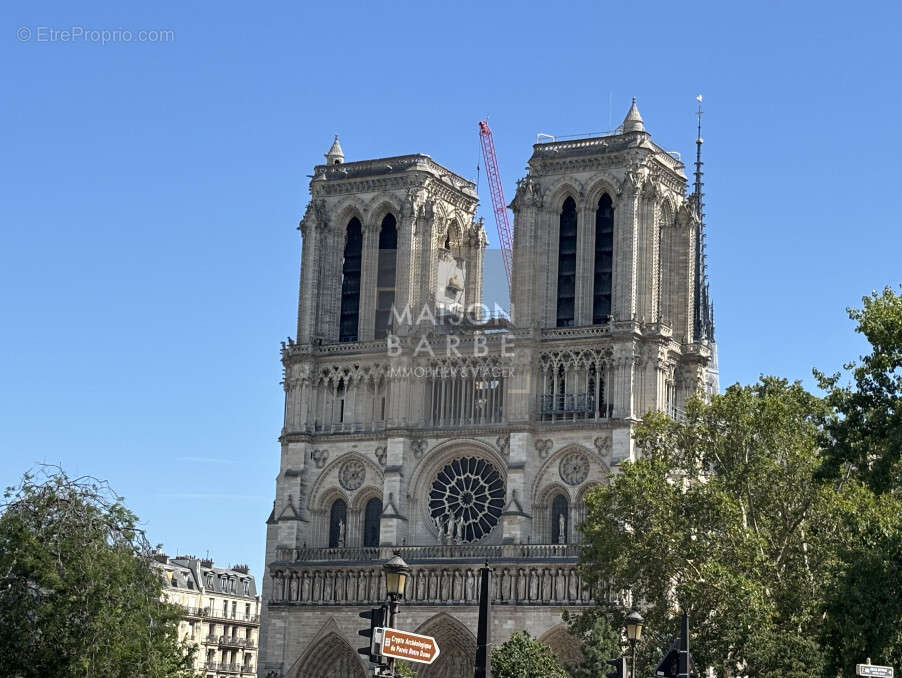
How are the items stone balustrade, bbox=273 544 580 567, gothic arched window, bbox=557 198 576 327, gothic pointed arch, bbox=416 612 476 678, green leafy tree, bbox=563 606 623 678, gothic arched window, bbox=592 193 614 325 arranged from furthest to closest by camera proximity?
1. gothic arched window, bbox=557 198 576 327
2. gothic arched window, bbox=592 193 614 325
3. gothic pointed arch, bbox=416 612 476 678
4. stone balustrade, bbox=273 544 580 567
5. green leafy tree, bbox=563 606 623 678

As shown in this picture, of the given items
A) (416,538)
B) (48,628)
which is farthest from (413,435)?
(48,628)

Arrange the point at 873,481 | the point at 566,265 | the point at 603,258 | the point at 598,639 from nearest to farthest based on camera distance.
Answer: the point at 873,481 < the point at 598,639 < the point at 603,258 < the point at 566,265

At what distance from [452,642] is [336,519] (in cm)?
873

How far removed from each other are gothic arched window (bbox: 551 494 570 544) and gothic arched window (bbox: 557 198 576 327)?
7.75 metres

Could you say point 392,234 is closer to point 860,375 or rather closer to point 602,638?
point 602,638

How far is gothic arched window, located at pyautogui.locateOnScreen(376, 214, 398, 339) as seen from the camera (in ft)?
258

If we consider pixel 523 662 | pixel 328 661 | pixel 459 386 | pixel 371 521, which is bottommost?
pixel 523 662

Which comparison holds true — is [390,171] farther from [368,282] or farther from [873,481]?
[873,481]

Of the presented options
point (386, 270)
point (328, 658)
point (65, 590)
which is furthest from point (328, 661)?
point (65, 590)

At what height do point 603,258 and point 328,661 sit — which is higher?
point 603,258

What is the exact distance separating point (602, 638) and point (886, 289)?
21844 millimetres

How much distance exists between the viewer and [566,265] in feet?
247

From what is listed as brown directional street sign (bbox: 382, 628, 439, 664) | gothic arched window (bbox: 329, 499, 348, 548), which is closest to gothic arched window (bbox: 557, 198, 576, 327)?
gothic arched window (bbox: 329, 499, 348, 548)

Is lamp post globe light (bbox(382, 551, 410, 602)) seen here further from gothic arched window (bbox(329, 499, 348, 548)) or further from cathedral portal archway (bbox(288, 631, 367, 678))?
gothic arched window (bbox(329, 499, 348, 548))
